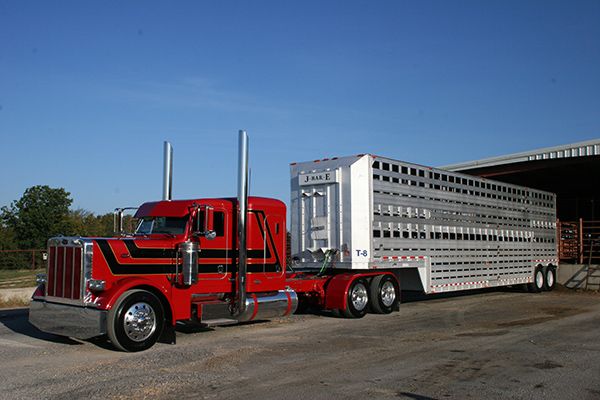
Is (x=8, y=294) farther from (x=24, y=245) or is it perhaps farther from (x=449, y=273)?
(x=24, y=245)

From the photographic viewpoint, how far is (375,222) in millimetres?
14031

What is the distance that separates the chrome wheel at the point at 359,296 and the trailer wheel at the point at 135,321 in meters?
5.33

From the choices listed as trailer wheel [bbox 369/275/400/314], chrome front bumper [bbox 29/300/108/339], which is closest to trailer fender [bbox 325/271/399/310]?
trailer wheel [bbox 369/275/400/314]

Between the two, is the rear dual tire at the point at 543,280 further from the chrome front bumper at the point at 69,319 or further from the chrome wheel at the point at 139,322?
the chrome front bumper at the point at 69,319

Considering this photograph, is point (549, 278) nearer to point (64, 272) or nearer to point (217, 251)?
point (217, 251)

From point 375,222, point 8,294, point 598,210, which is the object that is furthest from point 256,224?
point 598,210

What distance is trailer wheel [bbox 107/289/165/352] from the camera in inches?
363

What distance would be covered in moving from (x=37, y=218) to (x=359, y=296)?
139 feet

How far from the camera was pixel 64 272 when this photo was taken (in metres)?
9.94

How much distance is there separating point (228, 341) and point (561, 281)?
16.5m

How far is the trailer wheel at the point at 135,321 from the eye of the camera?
9.22 metres

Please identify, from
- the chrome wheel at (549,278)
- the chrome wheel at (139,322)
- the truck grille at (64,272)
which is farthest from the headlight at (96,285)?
the chrome wheel at (549,278)

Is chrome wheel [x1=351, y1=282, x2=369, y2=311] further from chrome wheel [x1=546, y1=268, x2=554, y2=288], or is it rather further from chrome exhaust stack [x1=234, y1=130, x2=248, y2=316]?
chrome wheel [x1=546, y1=268, x2=554, y2=288]

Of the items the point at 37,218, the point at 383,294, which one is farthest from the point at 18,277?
the point at 37,218
